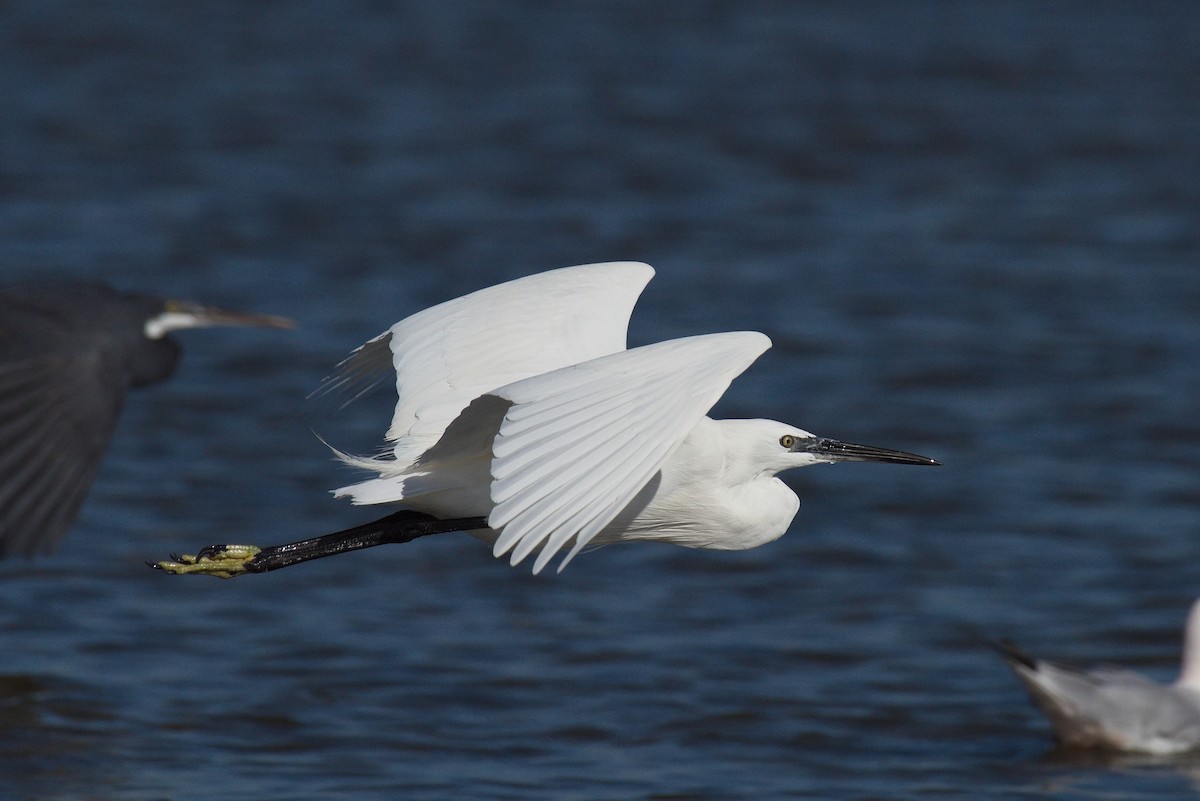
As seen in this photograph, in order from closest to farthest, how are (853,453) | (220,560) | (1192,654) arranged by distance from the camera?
(853,453) → (220,560) → (1192,654)

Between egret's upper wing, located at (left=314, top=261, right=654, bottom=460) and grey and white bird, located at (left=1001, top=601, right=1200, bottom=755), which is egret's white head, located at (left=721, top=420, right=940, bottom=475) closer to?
egret's upper wing, located at (left=314, top=261, right=654, bottom=460)

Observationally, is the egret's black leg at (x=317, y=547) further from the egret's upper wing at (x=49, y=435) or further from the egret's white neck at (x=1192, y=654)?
the egret's white neck at (x=1192, y=654)

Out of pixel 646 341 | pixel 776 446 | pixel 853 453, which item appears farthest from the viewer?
pixel 646 341

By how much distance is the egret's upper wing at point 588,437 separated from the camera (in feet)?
14.7

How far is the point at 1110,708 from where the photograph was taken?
733 centimetres

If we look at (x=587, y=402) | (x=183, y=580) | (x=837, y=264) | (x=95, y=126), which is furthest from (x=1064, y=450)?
(x=95, y=126)

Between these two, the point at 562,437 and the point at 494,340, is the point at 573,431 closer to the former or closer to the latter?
the point at 562,437

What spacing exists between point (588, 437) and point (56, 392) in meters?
2.63

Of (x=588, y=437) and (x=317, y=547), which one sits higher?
(x=588, y=437)

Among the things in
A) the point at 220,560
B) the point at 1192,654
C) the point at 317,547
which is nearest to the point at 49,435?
the point at 220,560

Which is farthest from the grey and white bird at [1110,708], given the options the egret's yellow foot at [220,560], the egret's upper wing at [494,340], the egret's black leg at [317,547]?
the egret's yellow foot at [220,560]

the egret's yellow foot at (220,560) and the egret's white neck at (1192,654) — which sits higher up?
the egret's yellow foot at (220,560)

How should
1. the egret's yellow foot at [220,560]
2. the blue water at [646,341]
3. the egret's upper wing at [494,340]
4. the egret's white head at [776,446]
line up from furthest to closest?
the blue water at [646,341] < the egret's yellow foot at [220,560] < the egret's upper wing at [494,340] < the egret's white head at [776,446]

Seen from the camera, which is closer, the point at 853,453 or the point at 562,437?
the point at 562,437
